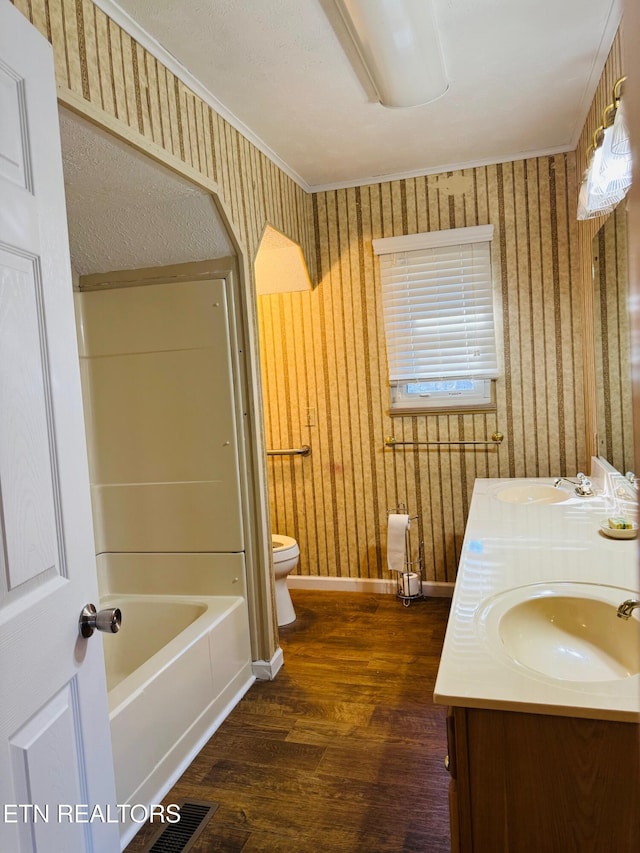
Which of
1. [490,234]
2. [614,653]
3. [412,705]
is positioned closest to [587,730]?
[614,653]

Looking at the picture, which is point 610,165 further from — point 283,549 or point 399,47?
point 283,549

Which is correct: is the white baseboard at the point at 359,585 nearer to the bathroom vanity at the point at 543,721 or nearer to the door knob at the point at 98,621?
the bathroom vanity at the point at 543,721

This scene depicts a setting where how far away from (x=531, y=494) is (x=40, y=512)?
2.56 metres

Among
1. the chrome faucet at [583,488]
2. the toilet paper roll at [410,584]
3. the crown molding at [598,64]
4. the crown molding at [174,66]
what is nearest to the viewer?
the crown molding at [174,66]

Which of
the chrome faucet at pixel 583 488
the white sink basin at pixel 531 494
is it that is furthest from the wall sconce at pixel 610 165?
the white sink basin at pixel 531 494

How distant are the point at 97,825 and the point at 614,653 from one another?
1.22 m

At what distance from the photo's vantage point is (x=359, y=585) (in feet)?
12.8

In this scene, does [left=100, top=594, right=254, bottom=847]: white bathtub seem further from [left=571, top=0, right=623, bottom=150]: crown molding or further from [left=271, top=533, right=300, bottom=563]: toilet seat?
[left=571, top=0, right=623, bottom=150]: crown molding

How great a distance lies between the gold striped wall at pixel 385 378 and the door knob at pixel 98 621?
8.74ft

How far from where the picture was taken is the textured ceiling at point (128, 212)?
2.00 meters

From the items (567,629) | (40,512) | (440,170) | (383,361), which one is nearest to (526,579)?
(567,629)

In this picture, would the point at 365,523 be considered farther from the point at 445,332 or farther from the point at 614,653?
the point at 614,653

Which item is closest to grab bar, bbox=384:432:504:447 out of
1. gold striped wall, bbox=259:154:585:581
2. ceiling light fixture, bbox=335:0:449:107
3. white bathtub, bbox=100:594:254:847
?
gold striped wall, bbox=259:154:585:581

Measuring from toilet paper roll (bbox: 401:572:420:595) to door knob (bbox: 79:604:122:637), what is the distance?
267cm
